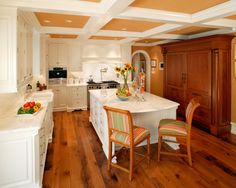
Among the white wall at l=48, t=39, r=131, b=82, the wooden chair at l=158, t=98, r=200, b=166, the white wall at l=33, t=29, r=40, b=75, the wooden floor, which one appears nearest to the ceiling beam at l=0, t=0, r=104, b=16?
the white wall at l=33, t=29, r=40, b=75

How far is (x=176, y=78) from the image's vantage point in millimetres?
5555

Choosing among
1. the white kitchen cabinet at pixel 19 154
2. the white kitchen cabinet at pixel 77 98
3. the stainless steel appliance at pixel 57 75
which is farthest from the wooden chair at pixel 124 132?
the stainless steel appliance at pixel 57 75

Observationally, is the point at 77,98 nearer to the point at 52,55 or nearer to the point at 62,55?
the point at 62,55

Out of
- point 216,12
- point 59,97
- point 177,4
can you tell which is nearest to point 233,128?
point 216,12

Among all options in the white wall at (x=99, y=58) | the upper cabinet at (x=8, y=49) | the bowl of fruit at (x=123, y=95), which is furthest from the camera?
the white wall at (x=99, y=58)

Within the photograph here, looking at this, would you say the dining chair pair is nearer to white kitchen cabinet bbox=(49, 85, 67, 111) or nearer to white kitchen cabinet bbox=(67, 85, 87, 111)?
white kitchen cabinet bbox=(67, 85, 87, 111)

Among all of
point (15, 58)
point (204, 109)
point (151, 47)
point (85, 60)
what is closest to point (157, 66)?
point (151, 47)

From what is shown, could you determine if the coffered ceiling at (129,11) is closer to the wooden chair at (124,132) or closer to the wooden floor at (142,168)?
the wooden chair at (124,132)

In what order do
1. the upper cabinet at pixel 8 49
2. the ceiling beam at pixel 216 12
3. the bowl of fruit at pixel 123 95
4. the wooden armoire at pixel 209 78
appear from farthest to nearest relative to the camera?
the wooden armoire at pixel 209 78
the bowl of fruit at pixel 123 95
the ceiling beam at pixel 216 12
the upper cabinet at pixel 8 49

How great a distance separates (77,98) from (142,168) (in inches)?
170

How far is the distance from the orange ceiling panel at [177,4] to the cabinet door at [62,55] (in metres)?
4.24

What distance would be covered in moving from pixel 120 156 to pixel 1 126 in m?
1.93

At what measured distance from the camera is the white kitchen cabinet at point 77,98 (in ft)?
21.8

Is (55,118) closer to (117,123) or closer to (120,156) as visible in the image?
(120,156)
